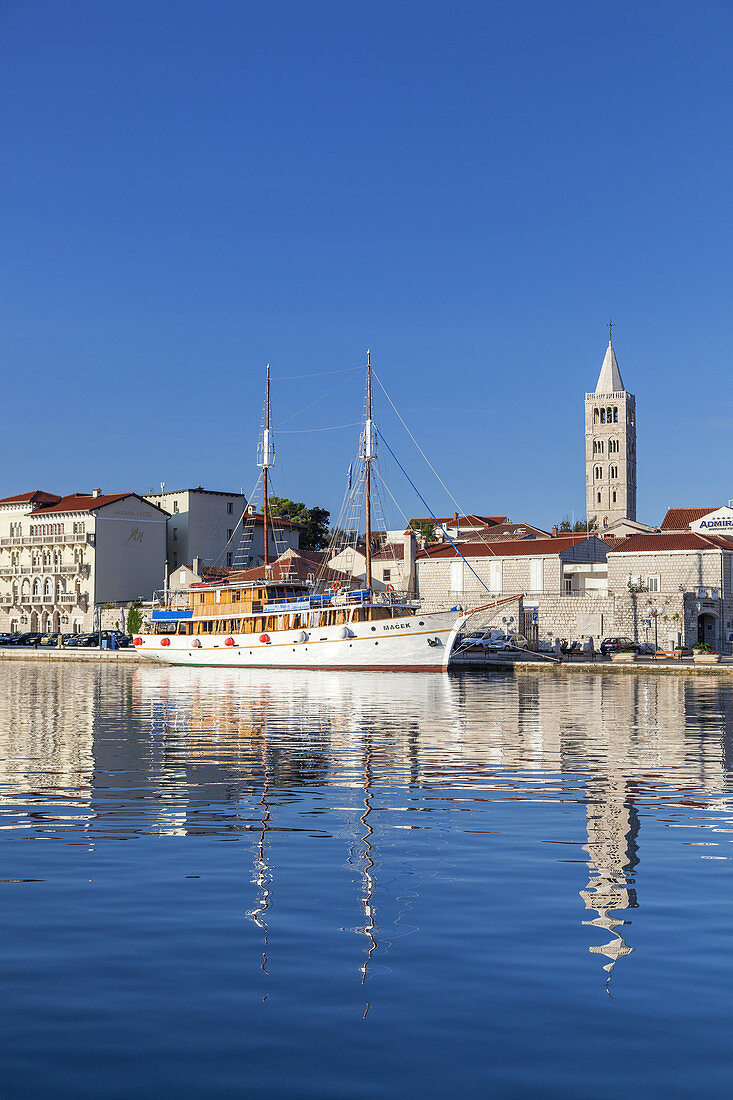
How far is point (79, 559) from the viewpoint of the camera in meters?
106

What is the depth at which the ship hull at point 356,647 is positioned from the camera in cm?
6419

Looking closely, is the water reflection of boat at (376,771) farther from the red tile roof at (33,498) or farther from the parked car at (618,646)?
the red tile roof at (33,498)

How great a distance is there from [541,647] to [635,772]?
57.5 m

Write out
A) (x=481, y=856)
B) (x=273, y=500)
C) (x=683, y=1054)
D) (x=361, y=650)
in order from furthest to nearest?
(x=273, y=500), (x=361, y=650), (x=481, y=856), (x=683, y=1054)

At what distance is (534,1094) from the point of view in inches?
242

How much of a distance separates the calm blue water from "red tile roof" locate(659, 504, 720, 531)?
8849 centimetres

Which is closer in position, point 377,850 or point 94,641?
point 377,850

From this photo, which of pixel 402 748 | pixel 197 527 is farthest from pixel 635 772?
pixel 197 527

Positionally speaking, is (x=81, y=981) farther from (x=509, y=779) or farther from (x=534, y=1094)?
(x=509, y=779)

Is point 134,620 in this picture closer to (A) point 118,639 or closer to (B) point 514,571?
(A) point 118,639

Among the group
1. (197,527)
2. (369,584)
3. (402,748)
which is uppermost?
(197,527)

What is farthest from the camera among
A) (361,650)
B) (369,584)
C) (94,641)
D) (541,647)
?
(94,641)

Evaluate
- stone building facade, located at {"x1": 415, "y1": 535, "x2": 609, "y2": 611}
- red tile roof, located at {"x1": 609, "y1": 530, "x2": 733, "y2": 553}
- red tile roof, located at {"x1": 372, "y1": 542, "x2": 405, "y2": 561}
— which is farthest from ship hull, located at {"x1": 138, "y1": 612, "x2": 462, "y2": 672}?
red tile roof, located at {"x1": 372, "y1": 542, "x2": 405, "y2": 561}

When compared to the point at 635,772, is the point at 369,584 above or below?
above
